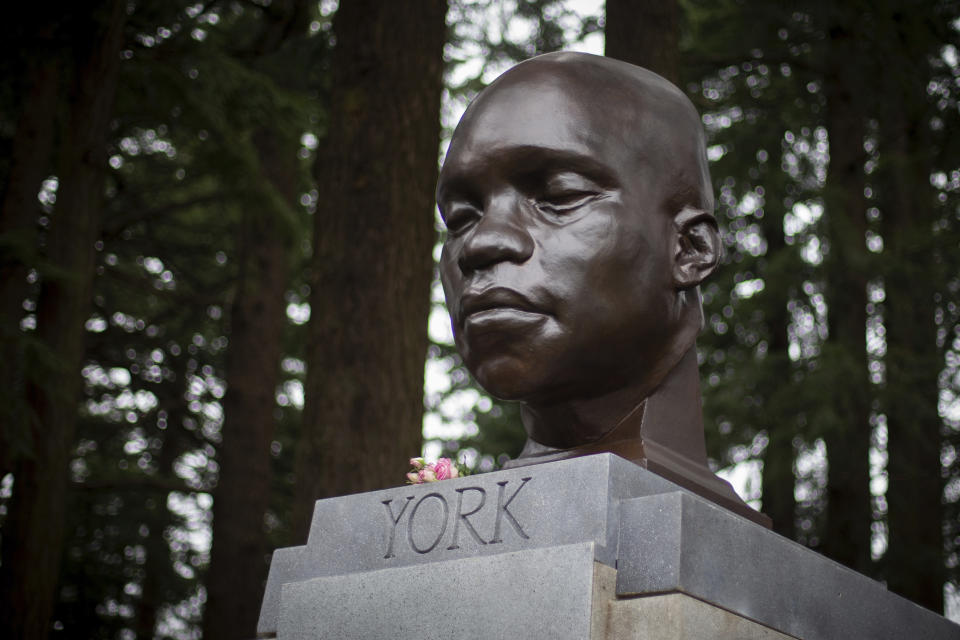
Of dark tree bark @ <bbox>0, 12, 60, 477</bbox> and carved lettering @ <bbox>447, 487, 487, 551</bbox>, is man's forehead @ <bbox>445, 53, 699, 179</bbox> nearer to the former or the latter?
carved lettering @ <bbox>447, 487, 487, 551</bbox>

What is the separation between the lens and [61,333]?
7102 millimetres

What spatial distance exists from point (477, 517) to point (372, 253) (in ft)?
10.8

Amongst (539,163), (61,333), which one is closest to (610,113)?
(539,163)

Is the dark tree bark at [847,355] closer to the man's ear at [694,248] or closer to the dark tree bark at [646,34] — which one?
the dark tree bark at [646,34]

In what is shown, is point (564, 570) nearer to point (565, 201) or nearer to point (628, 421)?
point (628, 421)

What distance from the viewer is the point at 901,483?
9.93 meters

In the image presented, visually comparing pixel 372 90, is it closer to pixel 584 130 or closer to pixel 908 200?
pixel 584 130

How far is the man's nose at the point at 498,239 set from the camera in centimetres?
384

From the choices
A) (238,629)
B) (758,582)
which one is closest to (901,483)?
(238,629)

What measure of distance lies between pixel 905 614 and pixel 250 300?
820 centimetres

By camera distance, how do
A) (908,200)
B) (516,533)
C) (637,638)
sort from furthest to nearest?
(908,200), (516,533), (637,638)

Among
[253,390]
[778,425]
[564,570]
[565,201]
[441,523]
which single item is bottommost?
[564,570]

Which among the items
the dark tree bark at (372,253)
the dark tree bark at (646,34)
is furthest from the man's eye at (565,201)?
the dark tree bark at (646,34)

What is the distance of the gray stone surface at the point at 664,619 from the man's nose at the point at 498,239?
3.79 feet
